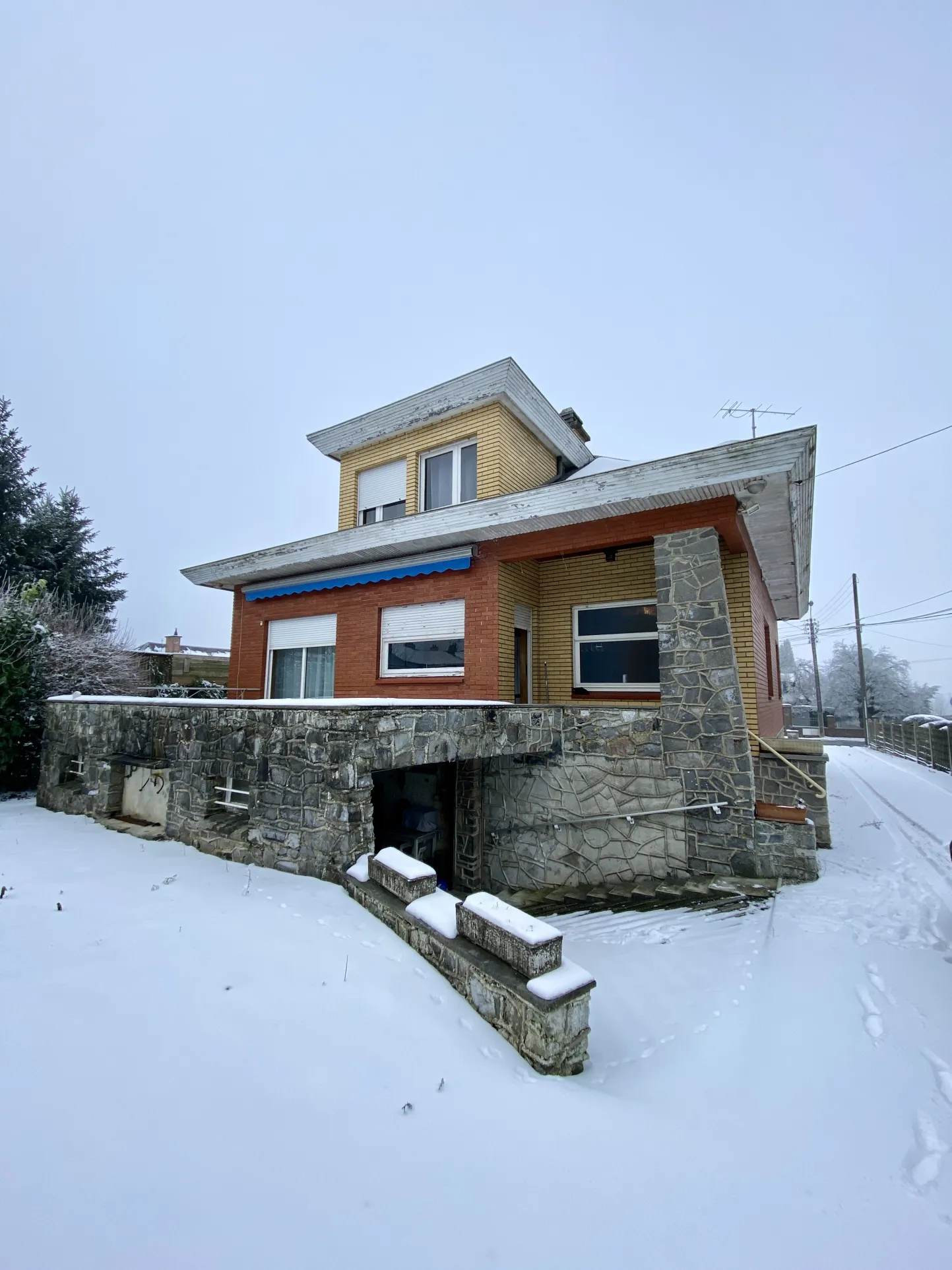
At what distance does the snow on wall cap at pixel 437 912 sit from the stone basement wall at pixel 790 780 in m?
4.93

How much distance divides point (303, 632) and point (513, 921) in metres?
9.48

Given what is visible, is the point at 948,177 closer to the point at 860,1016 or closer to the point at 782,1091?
the point at 860,1016

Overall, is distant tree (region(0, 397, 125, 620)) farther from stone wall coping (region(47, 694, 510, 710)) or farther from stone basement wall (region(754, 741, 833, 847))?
stone basement wall (region(754, 741, 833, 847))

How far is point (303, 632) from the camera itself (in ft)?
38.2

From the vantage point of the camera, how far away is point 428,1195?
1.95 metres

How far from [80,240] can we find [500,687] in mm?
78597

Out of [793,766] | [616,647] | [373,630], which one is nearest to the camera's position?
[793,766]

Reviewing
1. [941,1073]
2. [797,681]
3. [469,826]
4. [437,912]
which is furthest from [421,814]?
[797,681]

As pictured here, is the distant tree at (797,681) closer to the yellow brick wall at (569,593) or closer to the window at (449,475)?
the yellow brick wall at (569,593)

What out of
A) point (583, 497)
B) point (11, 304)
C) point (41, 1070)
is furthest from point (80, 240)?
point (41, 1070)

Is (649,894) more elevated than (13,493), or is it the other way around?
(13,493)

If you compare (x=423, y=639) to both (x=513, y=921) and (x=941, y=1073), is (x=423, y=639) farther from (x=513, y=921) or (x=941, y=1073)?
(x=941, y=1073)

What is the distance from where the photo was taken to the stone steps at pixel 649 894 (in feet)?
20.2

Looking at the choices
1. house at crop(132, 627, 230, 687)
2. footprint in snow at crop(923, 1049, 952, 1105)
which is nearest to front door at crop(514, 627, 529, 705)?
footprint in snow at crop(923, 1049, 952, 1105)
